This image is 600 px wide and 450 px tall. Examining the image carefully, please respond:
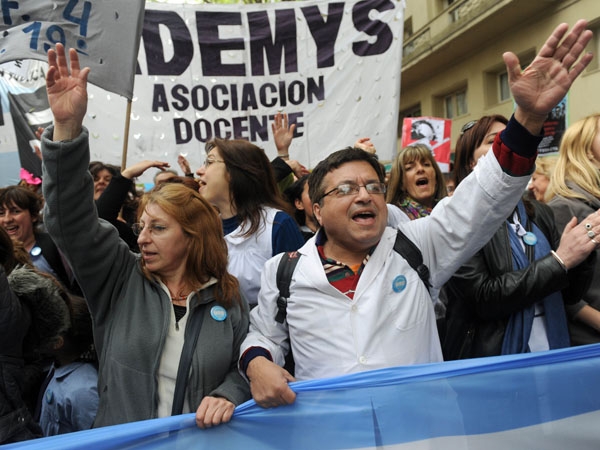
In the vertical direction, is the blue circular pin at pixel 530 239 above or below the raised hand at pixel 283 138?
below

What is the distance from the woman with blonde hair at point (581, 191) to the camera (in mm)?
2287

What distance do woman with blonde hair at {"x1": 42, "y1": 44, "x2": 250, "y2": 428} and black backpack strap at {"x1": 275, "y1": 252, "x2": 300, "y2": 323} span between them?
0.19 m

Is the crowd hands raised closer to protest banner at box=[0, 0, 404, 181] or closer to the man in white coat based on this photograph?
the man in white coat

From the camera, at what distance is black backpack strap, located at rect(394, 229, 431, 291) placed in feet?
6.18

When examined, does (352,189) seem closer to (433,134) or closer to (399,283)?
(399,283)

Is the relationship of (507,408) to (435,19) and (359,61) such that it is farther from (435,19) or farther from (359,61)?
(435,19)

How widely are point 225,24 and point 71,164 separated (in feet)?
12.0

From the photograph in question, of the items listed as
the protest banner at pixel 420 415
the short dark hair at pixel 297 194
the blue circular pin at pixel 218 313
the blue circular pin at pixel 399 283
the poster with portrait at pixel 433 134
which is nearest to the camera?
the protest banner at pixel 420 415

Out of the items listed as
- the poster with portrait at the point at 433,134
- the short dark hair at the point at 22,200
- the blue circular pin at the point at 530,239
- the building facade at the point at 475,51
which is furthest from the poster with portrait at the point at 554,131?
the short dark hair at the point at 22,200

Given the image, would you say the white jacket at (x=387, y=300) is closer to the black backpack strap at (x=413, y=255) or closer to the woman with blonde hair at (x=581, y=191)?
the black backpack strap at (x=413, y=255)

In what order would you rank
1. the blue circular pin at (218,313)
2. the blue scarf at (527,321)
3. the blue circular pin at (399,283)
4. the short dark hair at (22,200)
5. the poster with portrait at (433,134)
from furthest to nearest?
1. the poster with portrait at (433,134)
2. the short dark hair at (22,200)
3. the blue scarf at (527,321)
4. the blue circular pin at (218,313)
5. the blue circular pin at (399,283)

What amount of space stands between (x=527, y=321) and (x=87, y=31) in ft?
9.07

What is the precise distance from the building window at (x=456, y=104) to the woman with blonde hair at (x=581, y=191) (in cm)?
1569

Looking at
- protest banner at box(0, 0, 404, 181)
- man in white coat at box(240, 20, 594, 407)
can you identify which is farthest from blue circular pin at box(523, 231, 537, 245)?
protest banner at box(0, 0, 404, 181)
